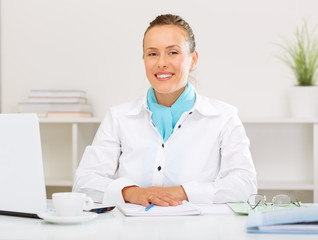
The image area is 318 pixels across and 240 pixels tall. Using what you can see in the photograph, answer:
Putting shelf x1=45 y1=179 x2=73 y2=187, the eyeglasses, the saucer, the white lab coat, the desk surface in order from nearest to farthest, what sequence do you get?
the desk surface → the saucer → the eyeglasses → the white lab coat → shelf x1=45 y1=179 x2=73 y2=187

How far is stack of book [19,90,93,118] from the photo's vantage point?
3.19 m

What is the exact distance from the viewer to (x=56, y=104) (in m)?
3.20

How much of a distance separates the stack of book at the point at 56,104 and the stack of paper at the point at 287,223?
2.10m

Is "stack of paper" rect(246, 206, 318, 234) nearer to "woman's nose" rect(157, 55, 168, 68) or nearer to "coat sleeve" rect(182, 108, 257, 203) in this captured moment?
"coat sleeve" rect(182, 108, 257, 203)

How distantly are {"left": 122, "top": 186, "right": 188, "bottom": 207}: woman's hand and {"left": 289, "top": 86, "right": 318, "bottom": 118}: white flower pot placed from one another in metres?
1.40

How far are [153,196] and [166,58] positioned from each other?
0.73 metres

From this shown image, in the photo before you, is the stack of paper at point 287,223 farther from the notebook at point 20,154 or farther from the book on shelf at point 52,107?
the book on shelf at point 52,107

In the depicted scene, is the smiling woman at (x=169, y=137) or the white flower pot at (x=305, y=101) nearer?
the smiling woman at (x=169, y=137)

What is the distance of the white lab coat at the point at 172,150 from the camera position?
2115 mm

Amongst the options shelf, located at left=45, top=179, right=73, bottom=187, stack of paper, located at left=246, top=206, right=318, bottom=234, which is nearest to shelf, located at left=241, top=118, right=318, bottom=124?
shelf, located at left=45, top=179, right=73, bottom=187

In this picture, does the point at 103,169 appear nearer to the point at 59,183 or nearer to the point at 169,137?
the point at 169,137

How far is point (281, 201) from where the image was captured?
158cm

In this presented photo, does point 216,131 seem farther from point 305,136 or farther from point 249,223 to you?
point 305,136

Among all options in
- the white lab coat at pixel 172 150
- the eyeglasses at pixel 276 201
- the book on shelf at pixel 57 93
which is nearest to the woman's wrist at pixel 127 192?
the white lab coat at pixel 172 150
